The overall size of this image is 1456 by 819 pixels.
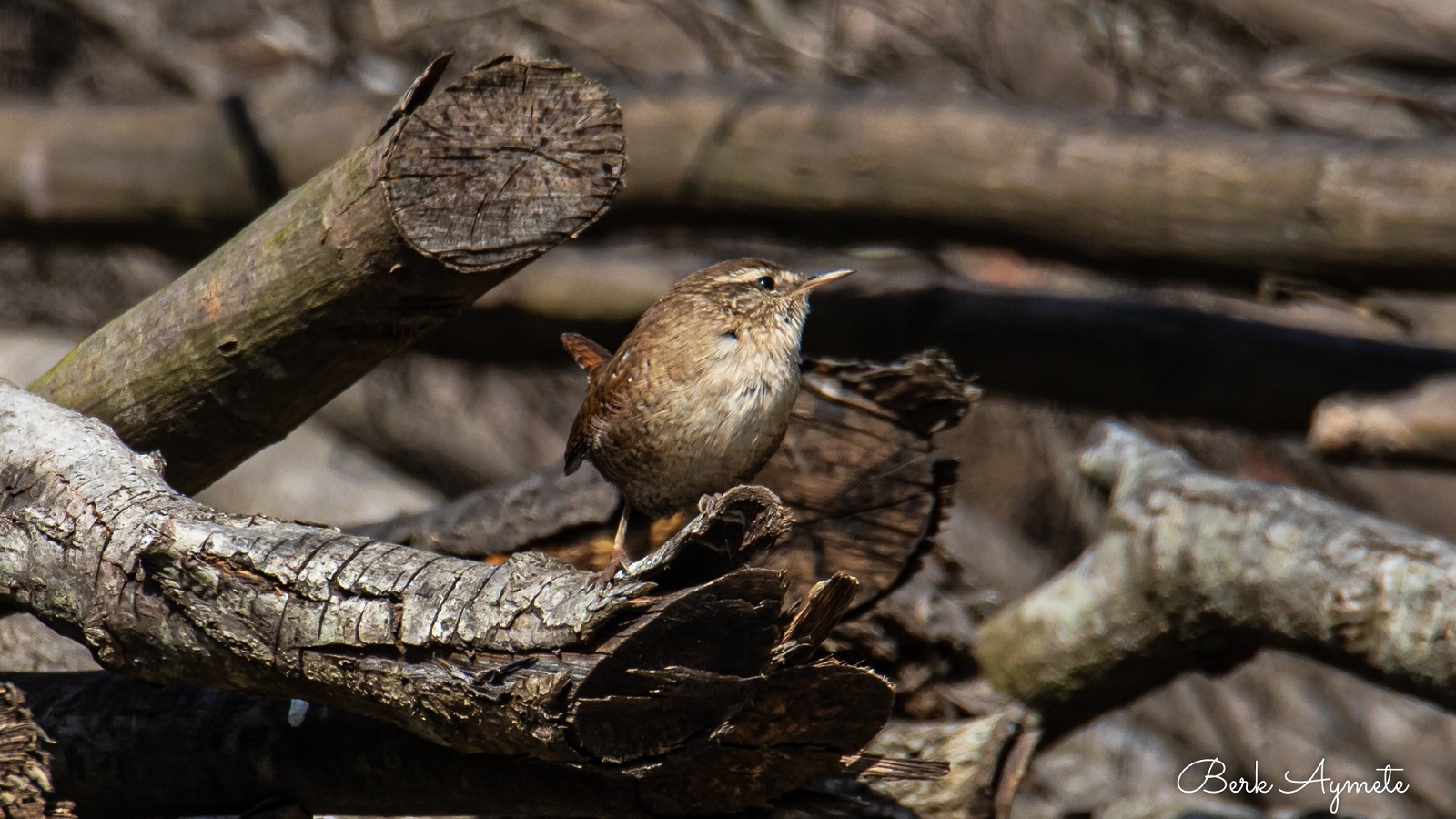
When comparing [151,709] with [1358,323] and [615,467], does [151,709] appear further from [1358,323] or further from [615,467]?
[1358,323]

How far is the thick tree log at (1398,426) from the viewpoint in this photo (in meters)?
4.52

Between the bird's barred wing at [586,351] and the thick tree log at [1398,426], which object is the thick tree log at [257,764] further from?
the thick tree log at [1398,426]

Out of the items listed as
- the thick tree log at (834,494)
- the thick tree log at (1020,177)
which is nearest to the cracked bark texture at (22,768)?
the thick tree log at (834,494)

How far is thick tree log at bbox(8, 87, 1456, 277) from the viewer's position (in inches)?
173

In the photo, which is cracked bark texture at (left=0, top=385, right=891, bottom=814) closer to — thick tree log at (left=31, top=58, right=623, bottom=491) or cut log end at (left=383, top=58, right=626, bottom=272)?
thick tree log at (left=31, top=58, right=623, bottom=491)

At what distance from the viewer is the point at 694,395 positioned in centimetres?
304

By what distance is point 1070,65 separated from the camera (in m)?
8.20

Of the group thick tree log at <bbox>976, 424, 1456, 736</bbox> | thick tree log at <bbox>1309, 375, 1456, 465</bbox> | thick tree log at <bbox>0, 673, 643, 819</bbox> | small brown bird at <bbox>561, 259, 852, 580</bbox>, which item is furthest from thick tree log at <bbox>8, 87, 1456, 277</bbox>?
thick tree log at <bbox>0, 673, 643, 819</bbox>

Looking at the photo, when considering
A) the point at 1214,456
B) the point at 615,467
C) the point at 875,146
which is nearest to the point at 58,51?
the point at 875,146

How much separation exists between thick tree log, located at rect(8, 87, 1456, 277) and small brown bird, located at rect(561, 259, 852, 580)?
5.68 feet

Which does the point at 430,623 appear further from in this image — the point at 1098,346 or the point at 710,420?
the point at 1098,346

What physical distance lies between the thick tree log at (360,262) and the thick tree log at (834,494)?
948 millimetres

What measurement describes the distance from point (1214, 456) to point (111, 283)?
20.6ft

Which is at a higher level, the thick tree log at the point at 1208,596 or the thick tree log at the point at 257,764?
the thick tree log at the point at 257,764
